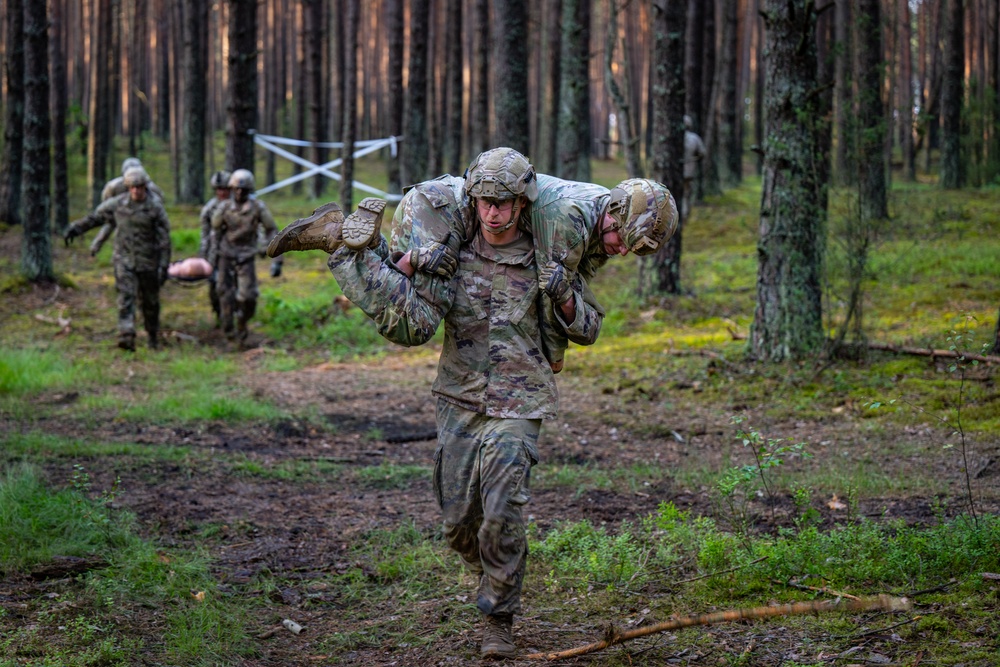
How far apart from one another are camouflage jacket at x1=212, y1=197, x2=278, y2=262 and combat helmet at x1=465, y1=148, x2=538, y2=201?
947 cm

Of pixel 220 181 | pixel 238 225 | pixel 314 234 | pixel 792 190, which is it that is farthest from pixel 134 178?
pixel 314 234

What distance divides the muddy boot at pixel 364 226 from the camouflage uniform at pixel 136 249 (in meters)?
9.24

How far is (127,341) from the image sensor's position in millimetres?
12734

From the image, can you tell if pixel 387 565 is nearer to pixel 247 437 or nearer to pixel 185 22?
pixel 247 437


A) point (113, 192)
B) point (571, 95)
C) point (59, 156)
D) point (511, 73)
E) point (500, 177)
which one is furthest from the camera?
point (59, 156)

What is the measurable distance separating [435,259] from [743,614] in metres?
1.96

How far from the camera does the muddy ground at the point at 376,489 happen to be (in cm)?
495

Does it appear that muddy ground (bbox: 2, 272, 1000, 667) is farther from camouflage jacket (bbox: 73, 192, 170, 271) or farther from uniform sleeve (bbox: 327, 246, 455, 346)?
camouflage jacket (bbox: 73, 192, 170, 271)

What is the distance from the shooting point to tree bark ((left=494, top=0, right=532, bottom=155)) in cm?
1274

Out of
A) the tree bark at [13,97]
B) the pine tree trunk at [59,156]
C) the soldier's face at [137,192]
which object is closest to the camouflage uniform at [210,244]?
the soldier's face at [137,192]

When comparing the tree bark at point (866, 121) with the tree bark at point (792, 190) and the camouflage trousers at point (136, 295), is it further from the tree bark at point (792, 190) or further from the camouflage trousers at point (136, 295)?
the camouflage trousers at point (136, 295)

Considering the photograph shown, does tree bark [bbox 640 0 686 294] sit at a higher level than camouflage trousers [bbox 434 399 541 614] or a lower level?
higher

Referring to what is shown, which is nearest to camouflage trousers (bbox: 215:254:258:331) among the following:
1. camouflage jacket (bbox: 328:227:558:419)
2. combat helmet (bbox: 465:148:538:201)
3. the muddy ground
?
the muddy ground

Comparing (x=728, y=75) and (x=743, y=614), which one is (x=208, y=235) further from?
(x=728, y=75)
